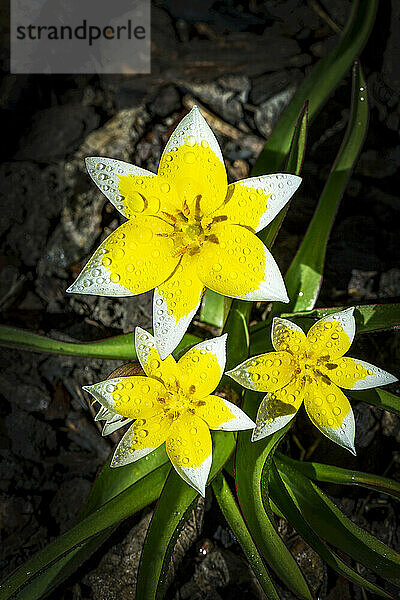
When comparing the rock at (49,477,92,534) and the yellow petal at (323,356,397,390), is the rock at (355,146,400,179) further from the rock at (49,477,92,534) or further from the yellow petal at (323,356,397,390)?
the rock at (49,477,92,534)

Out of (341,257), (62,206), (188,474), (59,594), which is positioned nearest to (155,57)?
(62,206)

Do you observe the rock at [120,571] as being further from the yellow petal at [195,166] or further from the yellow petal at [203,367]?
the yellow petal at [195,166]

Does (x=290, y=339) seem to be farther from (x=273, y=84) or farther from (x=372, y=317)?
(x=273, y=84)

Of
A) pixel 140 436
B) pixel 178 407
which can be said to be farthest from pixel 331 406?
pixel 140 436

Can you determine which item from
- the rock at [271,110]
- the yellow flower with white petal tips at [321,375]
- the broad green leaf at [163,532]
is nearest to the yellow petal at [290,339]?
the yellow flower with white petal tips at [321,375]

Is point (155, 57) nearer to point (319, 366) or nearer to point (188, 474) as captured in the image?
point (319, 366)
